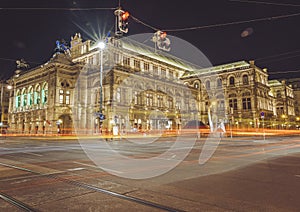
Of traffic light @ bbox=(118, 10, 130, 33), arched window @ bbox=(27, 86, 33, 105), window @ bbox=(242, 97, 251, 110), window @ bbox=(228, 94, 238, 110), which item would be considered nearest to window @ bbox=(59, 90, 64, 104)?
arched window @ bbox=(27, 86, 33, 105)

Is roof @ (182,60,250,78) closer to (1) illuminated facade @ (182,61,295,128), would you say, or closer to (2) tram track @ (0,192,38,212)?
(1) illuminated facade @ (182,61,295,128)

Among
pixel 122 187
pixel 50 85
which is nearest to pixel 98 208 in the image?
pixel 122 187

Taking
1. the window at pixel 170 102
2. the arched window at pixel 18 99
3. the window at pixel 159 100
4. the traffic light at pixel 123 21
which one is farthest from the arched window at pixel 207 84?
the traffic light at pixel 123 21

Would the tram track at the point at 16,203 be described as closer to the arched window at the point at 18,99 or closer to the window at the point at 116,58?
the window at the point at 116,58

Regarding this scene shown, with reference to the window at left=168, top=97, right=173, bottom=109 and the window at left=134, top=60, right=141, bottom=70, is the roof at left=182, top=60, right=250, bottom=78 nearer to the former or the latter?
the window at left=168, top=97, right=173, bottom=109

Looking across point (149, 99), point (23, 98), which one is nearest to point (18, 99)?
point (23, 98)

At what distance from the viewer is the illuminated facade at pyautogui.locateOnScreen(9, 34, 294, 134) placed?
4212 cm

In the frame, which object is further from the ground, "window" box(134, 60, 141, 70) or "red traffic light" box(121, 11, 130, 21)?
"window" box(134, 60, 141, 70)

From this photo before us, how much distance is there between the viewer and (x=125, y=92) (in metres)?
44.4

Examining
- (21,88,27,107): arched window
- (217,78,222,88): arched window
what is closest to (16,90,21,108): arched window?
(21,88,27,107): arched window

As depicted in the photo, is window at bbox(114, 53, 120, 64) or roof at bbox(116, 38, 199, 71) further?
roof at bbox(116, 38, 199, 71)

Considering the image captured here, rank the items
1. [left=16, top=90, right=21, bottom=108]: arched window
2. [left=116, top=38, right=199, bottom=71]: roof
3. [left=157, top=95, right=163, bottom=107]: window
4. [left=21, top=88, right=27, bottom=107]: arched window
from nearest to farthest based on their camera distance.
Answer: [left=21, top=88, right=27, bottom=107]: arched window < [left=16, top=90, right=21, bottom=108]: arched window < [left=116, top=38, right=199, bottom=71]: roof < [left=157, top=95, right=163, bottom=107]: window

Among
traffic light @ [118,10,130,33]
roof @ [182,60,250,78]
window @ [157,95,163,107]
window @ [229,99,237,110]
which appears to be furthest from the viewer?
roof @ [182,60,250,78]

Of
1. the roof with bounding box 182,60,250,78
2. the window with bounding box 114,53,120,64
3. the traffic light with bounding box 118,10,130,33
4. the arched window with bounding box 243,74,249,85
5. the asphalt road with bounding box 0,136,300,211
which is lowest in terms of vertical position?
the asphalt road with bounding box 0,136,300,211
